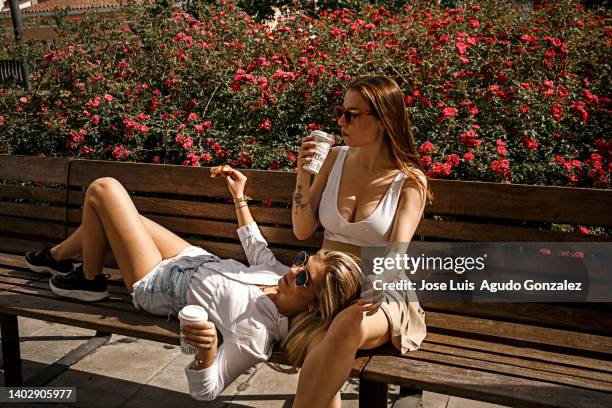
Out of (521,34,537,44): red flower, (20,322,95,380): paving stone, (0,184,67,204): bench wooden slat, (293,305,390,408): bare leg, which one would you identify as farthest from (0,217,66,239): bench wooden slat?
(521,34,537,44): red flower

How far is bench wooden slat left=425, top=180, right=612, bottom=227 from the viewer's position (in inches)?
102

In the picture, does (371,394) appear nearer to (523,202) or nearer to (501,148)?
(523,202)

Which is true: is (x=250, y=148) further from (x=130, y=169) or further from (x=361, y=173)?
(x=361, y=173)

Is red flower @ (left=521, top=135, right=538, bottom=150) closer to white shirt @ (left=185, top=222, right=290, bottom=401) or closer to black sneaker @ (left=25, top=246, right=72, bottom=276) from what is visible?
white shirt @ (left=185, top=222, right=290, bottom=401)

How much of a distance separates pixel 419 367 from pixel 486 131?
71.9 inches

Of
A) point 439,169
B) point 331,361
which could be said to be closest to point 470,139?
point 439,169

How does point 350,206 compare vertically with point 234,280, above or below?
above

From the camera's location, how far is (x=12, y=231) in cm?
395

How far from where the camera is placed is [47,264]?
11.0 ft

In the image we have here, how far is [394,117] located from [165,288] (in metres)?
1.31

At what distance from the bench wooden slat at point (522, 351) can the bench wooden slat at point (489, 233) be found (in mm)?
484

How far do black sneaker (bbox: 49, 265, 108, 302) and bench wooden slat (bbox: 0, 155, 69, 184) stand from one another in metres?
0.92

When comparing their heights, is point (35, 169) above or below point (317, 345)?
above

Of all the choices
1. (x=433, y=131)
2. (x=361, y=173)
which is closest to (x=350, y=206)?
(x=361, y=173)
